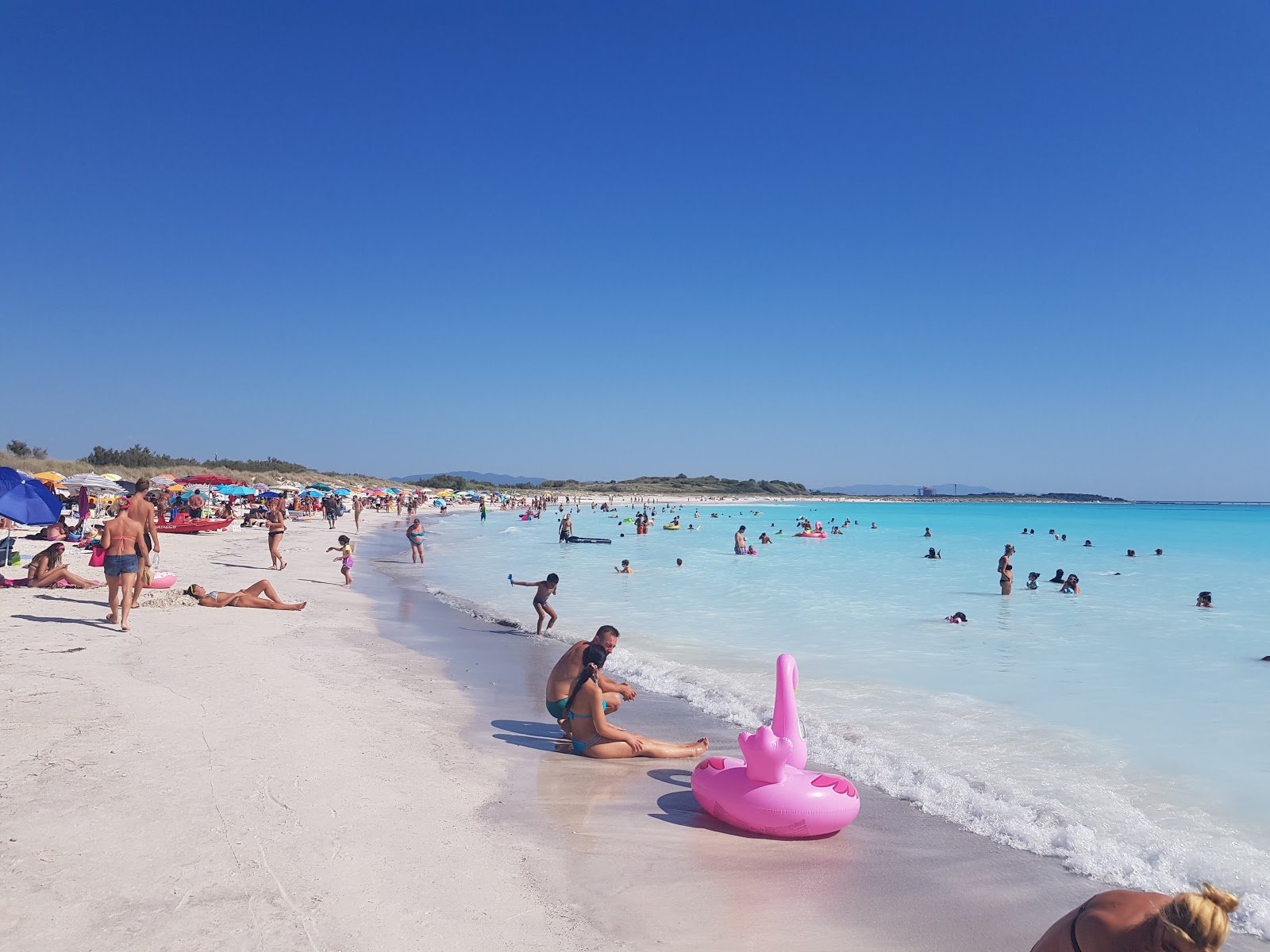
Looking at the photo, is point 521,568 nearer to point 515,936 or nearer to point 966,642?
point 966,642

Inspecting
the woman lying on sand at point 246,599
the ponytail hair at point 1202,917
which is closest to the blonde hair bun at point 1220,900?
the ponytail hair at point 1202,917

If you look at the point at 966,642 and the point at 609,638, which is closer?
the point at 609,638

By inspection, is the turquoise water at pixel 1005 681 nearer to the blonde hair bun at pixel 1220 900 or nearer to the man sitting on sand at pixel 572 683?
the man sitting on sand at pixel 572 683

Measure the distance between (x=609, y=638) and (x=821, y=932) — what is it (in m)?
2.82

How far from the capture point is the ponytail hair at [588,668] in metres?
5.95

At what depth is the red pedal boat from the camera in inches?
907

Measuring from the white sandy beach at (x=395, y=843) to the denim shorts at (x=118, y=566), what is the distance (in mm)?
1485

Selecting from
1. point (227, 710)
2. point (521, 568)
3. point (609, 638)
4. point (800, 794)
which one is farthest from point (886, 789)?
point (521, 568)

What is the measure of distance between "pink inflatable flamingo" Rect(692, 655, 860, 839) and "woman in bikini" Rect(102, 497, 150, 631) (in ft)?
24.1

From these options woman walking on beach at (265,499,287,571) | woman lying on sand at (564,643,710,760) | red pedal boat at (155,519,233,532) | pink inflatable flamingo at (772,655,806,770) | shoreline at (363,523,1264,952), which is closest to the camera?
shoreline at (363,523,1264,952)

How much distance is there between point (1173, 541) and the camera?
4216cm

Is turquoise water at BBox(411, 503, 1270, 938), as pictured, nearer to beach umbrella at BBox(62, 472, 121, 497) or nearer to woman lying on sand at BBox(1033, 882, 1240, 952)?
woman lying on sand at BBox(1033, 882, 1240, 952)

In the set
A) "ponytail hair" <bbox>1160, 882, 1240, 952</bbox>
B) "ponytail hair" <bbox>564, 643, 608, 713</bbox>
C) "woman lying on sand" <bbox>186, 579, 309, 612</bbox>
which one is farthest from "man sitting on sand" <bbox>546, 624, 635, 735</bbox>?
"woman lying on sand" <bbox>186, 579, 309, 612</bbox>

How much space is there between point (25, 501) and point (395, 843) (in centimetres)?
943
